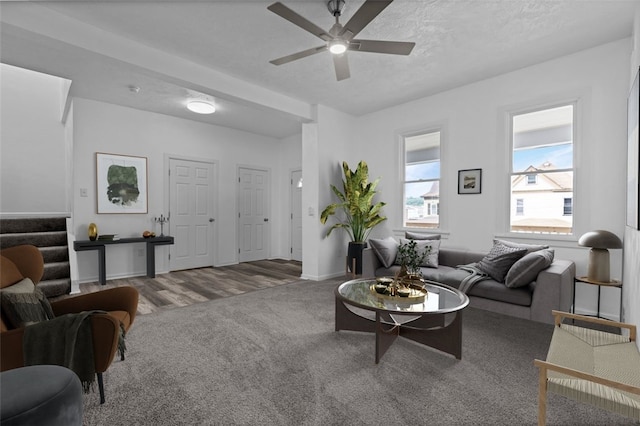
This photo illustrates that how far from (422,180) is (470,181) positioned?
804 millimetres

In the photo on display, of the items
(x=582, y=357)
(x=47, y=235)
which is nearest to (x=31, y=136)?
(x=47, y=235)

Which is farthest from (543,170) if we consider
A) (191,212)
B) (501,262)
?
(191,212)

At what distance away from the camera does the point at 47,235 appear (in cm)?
449

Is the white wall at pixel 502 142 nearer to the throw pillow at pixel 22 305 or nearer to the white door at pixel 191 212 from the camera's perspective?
the white door at pixel 191 212

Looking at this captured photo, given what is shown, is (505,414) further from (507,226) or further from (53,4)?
(53,4)

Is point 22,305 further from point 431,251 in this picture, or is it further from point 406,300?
point 431,251

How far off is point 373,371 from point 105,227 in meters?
4.91

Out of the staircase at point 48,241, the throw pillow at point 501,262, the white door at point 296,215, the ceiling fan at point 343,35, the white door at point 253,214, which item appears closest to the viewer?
the ceiling fan at point 343,35

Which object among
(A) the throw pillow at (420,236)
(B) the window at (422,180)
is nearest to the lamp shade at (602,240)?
(A) the throw pillow at (420,236)

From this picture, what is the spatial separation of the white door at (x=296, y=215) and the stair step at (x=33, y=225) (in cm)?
414

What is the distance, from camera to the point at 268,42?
10.6 ft

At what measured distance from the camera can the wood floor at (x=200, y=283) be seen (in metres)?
4.00

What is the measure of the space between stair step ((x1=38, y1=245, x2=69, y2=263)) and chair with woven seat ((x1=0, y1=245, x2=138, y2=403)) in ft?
9.10

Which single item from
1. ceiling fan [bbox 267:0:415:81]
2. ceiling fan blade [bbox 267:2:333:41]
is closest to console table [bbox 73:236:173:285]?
ceiling fan [bbox 267:0:415:81]
